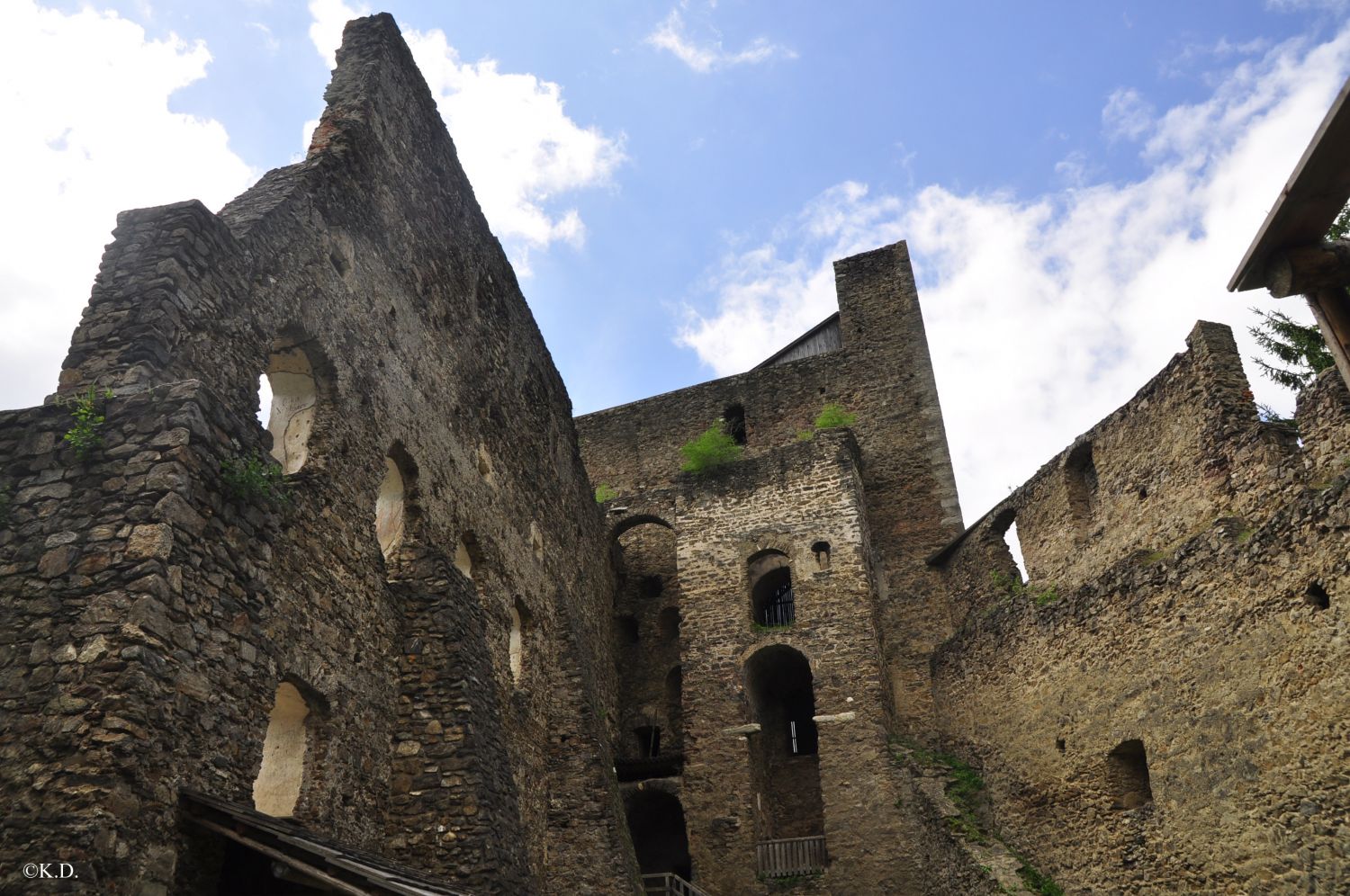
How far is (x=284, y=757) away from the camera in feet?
25.2

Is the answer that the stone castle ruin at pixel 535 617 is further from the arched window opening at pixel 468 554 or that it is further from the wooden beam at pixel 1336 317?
the wooden beam at pixel 1336 317

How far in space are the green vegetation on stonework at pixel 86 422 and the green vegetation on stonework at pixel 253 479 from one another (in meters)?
0.75

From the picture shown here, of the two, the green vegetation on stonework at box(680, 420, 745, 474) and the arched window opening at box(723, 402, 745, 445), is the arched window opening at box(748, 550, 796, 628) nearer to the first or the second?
the green vegetation on stonework at box(680, 420, 745, 474)

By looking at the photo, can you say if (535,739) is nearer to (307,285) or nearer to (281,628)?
(281,628)

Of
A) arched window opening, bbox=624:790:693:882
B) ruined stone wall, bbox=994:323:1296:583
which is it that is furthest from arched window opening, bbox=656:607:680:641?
ruined stone wall, bbox=994:323:1296:583

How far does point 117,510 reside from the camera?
18.9ft

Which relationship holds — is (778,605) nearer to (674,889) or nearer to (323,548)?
(674,889)

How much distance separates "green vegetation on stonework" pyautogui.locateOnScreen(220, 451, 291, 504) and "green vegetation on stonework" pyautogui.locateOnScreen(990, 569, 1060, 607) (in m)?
12.0

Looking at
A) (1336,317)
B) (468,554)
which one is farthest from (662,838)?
(1336,317)

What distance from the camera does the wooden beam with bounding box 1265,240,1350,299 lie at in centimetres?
451

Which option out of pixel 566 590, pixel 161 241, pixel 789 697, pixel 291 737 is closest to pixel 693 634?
pixel 789 697

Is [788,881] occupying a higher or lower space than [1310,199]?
lower

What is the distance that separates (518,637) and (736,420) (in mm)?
14053

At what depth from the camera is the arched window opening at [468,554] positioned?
38.6 feet
